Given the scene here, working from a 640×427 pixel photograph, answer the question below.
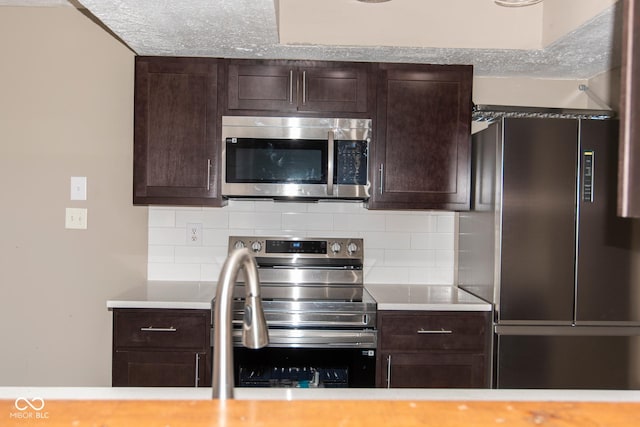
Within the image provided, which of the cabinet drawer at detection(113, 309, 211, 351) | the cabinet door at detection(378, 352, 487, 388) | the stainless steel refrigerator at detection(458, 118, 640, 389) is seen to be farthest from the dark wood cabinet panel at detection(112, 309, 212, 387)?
the stainless steel refrigerator at detection(458, 118, 640, 389)

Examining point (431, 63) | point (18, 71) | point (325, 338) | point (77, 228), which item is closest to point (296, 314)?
point (325, 338)

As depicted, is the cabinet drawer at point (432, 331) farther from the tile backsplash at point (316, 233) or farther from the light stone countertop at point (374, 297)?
the tile backsplash at point (316, 233)

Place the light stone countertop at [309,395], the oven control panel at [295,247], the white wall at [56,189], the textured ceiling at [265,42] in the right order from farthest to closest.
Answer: the oven control panel at [295,247], the white wall at [56,189], the textured ceiling at [265,42], the light stone countertop at [309,395]

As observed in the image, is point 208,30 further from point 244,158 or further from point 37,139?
point 37,139

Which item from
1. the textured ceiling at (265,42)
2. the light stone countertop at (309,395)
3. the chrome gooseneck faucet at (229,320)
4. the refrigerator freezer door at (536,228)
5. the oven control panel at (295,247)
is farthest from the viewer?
the oven control panel at (295,247)

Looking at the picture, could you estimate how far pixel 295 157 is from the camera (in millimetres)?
2729

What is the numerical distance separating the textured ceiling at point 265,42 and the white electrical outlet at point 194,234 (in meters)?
0.98

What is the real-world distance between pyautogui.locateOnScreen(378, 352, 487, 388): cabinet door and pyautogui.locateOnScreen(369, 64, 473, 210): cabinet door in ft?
2.78

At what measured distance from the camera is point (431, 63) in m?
2.76

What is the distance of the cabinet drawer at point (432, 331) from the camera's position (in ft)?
8.23

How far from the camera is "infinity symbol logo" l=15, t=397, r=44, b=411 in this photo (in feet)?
2.84

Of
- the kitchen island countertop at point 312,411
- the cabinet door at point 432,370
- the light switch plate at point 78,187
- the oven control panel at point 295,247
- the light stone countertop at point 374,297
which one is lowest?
the cabinet door at point 432,370

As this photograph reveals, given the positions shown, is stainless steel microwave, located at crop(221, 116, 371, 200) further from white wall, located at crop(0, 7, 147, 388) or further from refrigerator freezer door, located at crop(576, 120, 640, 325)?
refrigerator freezer door, located at crop(576, 120, 640, 325)


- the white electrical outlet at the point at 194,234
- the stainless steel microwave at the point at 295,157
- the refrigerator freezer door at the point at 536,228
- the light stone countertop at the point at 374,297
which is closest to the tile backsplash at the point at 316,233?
the white electrical outlet at the point at 194,234
